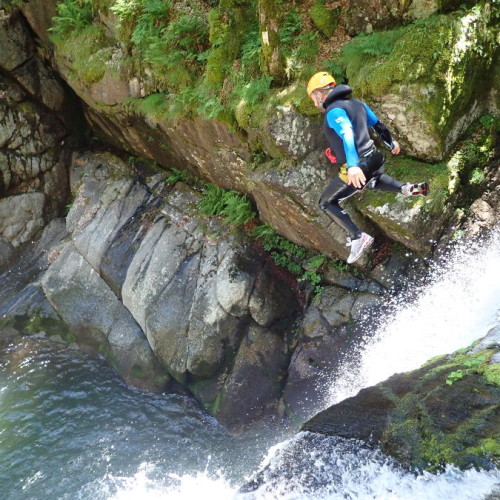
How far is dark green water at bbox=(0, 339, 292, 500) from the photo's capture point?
9500 mm

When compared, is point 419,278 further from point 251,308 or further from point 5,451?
point 5,451

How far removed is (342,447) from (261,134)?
19.5 feet

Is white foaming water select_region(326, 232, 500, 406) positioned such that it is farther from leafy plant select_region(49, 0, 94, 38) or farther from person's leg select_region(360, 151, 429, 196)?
leafy plant select_region(49, 0, 94, 38)

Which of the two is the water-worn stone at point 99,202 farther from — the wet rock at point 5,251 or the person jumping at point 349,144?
the person jumping at point 349,144

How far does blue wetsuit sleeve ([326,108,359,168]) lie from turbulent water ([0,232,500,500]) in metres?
3.13

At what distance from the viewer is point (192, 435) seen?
1059 centimetres

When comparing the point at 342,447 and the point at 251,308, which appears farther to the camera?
the point at 251,308

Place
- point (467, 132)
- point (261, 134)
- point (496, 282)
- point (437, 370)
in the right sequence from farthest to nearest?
1. point (261, 134)
2. point (467, 132)
3. point (496, 282)
4. point (437, 370)

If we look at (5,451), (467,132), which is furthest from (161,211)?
(467,132)

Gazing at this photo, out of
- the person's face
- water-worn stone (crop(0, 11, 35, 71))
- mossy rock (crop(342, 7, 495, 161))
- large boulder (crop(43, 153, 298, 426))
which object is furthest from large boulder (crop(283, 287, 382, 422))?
water-worn stone (crop(0, 11, 35, 71))

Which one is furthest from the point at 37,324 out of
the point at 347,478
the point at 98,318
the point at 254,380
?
the point at 347,478

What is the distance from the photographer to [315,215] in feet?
28.9

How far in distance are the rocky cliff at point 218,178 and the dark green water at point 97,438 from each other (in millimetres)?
569

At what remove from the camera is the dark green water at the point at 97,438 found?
374 inches
